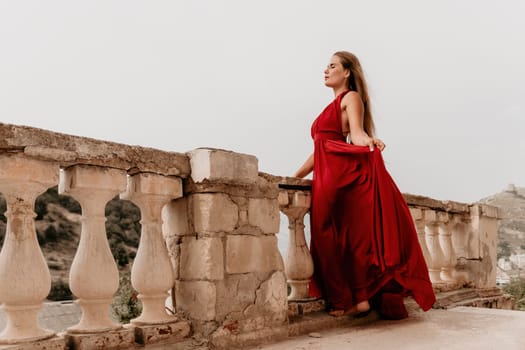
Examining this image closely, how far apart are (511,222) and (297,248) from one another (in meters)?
40.6

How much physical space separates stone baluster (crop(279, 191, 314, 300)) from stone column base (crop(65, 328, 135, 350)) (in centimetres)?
140

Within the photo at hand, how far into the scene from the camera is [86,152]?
2.35 metres

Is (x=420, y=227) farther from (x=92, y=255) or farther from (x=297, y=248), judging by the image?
(x=92, y=255)

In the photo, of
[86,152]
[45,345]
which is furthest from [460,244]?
[45,345]

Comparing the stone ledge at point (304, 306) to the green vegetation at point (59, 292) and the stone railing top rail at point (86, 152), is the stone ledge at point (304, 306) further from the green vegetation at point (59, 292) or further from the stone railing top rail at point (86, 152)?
the green vegetation at point (59, 292)

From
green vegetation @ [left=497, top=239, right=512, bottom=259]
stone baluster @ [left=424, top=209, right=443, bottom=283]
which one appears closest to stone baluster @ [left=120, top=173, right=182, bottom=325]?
stone baluster @ [left=424, top=209, right=443, bottom=283]

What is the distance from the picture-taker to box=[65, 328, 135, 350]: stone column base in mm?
2254

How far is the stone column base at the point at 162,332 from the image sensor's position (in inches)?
98.4

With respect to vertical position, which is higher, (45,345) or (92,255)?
(92,255)

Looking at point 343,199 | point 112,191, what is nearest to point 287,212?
point 343,199

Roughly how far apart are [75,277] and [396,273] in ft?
7.23

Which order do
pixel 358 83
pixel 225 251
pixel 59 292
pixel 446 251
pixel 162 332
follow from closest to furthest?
pixel 162 332 < pixel 225 251 < pixel 358 83 < pixel 446 251 < pixel 59 292

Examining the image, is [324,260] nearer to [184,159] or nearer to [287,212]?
[287,212]

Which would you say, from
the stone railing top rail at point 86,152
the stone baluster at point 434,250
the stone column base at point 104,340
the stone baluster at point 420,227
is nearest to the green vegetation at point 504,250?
the stone baluster at point 434,250
